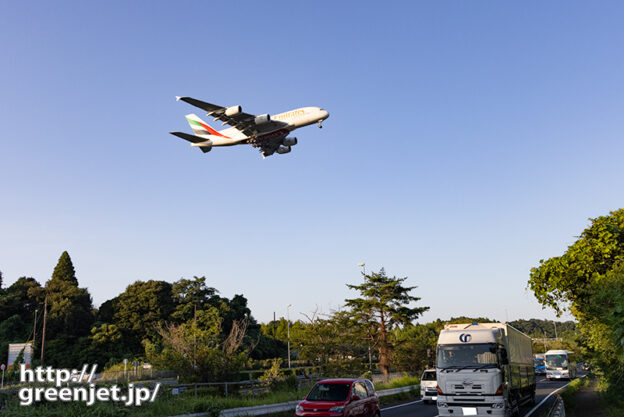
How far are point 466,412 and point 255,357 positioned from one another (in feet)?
206

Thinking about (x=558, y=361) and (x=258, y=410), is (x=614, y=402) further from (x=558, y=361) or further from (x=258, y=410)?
(x=558, y=361)

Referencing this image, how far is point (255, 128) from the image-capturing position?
105 feet

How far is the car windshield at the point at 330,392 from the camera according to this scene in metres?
14.1

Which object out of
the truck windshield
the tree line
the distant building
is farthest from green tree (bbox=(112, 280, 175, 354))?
the truck windshield

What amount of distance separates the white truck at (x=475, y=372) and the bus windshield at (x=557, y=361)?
3621 centimetres

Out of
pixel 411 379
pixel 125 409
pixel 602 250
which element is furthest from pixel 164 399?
pixel 411 379

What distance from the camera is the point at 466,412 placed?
14828mm

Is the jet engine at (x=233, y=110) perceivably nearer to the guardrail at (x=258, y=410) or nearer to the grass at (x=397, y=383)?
the guardrail at (x=258, y=410)

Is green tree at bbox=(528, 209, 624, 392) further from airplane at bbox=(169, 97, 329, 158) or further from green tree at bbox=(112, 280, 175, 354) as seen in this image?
green tree at bbox=(112, 280, 175, 354)

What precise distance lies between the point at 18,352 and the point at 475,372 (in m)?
63.2

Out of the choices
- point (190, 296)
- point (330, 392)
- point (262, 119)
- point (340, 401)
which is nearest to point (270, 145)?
point (262, 119)

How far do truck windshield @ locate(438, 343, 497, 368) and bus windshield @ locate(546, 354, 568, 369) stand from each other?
3903 cm

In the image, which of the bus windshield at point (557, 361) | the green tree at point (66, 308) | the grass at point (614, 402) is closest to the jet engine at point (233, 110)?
the grass at point (614, 402)

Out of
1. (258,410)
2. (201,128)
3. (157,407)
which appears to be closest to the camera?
(157,407)
